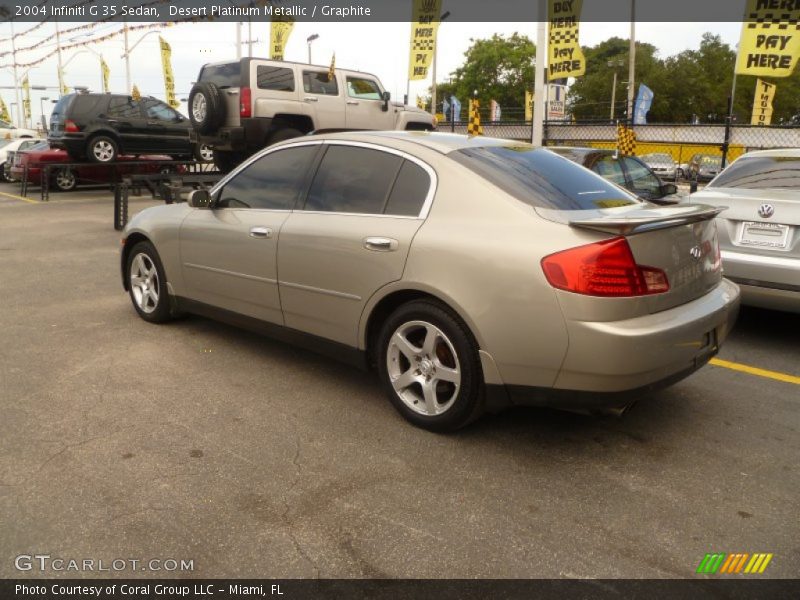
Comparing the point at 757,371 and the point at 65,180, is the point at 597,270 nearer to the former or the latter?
the point at 757,371

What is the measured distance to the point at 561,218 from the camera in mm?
3227

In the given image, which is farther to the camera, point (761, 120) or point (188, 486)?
point (761, 120)

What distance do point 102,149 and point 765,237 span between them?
53.1ft

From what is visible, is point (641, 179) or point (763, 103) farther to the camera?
point (763, 103)

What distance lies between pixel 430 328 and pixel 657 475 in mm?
1278

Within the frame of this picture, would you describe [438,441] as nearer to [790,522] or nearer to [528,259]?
[528,259]

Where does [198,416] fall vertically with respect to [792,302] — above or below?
below

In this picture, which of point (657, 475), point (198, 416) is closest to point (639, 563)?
point (657, 475)

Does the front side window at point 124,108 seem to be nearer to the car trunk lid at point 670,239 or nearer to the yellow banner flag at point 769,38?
the yellow banner flag at point 769,38

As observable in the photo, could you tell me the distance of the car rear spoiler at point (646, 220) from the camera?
301 centimetres

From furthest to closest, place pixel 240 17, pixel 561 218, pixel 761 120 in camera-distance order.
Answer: pixel 240 17, pixel 761 120, pixel 561 218

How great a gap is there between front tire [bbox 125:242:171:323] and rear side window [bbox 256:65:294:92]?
7.18 meters

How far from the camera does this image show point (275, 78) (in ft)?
40.1

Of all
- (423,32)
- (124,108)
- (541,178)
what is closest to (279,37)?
(423,32)
